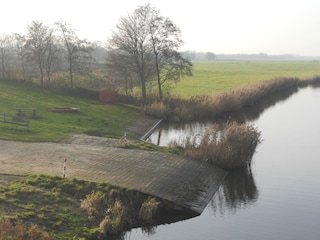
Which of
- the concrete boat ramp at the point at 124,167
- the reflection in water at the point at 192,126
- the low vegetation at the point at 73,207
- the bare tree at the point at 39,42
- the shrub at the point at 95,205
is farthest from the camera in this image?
the bare tree at the point at 39,42

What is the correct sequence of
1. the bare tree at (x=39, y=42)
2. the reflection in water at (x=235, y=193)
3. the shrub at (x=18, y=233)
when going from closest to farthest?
1. the shrub at (x=18, y=233)
2. the reflection in water at (x=235, y=193)
3. the bare tree at (x=39, y=42)

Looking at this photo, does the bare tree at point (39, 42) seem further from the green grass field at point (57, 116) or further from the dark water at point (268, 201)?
the dark water at point (268, 201)

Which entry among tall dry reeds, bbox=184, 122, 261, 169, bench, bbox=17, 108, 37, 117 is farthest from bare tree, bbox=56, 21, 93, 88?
tall dry reeds, bbox=184, 122, 261, 169

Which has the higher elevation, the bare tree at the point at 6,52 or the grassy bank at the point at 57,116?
the bare tree at the point at 6,52

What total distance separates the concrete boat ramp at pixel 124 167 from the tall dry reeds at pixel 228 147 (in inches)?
34.8

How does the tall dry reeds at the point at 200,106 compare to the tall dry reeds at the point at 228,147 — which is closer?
the tall dry reeds at the point at 228,147

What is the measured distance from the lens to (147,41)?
158 ft

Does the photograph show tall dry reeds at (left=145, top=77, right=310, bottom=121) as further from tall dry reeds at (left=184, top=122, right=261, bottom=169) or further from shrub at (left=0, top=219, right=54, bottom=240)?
shrub at (left=0, top=219, right=54, bottom=240)

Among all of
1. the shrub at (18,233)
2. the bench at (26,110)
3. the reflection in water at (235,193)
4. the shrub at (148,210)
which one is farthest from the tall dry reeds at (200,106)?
the shrub at (18,233)

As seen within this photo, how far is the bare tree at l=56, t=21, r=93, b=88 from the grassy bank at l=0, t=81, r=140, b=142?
4800mm

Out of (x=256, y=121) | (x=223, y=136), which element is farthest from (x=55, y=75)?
(x=223, y=136)

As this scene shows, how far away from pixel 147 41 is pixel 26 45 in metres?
15.6

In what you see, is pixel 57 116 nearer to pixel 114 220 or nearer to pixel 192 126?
pixel 192 126

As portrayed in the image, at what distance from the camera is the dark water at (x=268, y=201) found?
1691 centimetres
